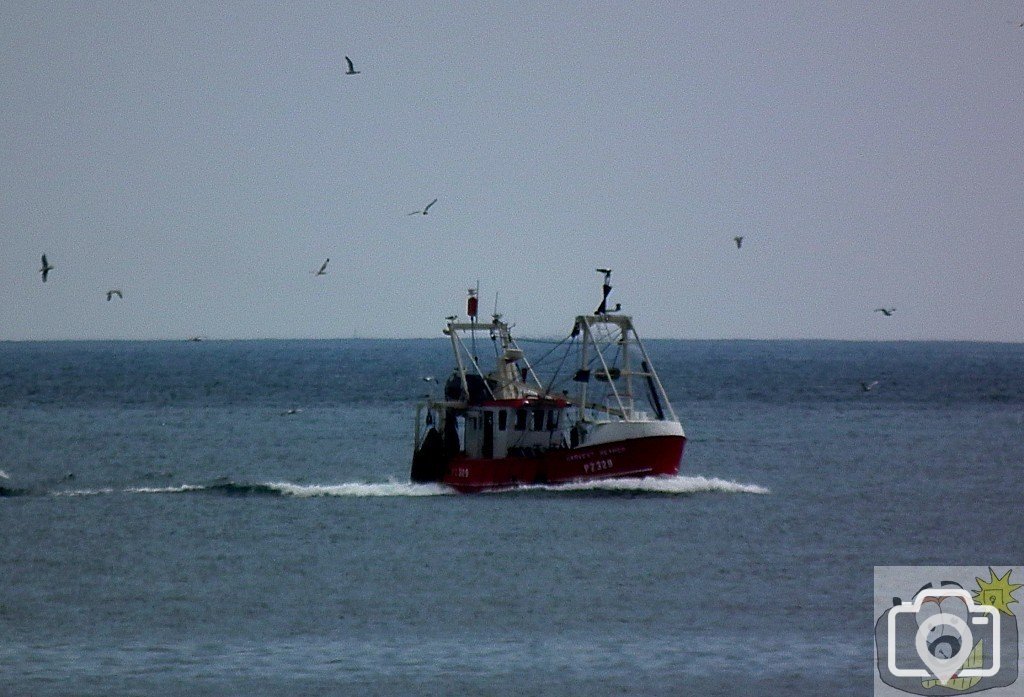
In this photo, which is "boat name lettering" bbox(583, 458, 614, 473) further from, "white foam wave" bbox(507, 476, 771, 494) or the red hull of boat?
"white foam wave" bbox(507, 476, 771, 494)

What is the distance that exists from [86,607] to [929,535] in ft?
82.4

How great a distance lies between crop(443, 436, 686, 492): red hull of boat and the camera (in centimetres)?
5269

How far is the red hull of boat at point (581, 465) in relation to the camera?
2074 inches

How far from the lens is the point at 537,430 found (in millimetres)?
54625

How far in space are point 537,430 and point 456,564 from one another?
13.0m

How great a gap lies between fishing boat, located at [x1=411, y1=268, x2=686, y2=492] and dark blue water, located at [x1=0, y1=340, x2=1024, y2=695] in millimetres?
885

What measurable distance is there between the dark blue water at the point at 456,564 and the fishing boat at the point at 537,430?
89 centimetres

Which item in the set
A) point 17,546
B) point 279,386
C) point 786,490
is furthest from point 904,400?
point 17,546

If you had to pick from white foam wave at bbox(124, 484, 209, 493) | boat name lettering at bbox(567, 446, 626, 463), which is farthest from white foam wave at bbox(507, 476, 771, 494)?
white foam wave at bbox(124, 484, 209, 493)

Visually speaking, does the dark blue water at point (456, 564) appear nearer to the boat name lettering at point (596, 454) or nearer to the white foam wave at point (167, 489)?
the white foam wave at point (167, 489)

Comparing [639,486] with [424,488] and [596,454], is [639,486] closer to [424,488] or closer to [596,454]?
[596,454]

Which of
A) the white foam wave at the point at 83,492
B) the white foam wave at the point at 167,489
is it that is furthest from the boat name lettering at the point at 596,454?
the white foam wave at the point at 83,492

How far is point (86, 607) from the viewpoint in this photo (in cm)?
3656

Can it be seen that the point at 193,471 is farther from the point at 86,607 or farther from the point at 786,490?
the point at 86,607
